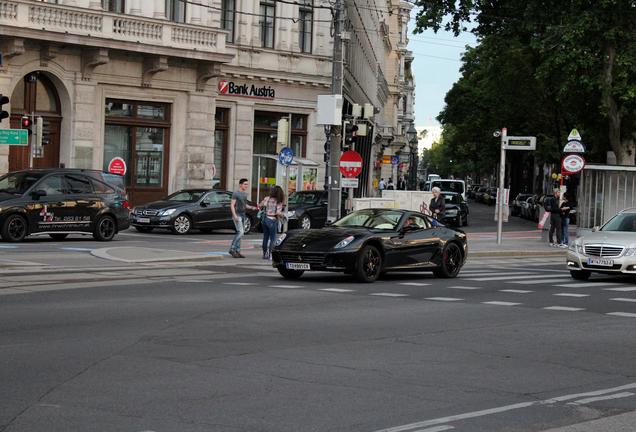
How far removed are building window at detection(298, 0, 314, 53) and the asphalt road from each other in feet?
105

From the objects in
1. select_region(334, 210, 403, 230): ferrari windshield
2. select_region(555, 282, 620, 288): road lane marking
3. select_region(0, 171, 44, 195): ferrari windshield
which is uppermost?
select_region(0, 171, 44, 195): ferrari windshield

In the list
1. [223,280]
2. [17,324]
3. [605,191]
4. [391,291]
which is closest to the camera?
[17,324]

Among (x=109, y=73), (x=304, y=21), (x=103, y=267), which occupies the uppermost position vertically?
(x=304, y=21)

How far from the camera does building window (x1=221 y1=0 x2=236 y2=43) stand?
4716 centimetres

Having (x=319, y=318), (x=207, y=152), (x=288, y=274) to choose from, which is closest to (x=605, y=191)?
(x=207, y=152)

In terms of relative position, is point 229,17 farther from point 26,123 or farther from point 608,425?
point 608,425

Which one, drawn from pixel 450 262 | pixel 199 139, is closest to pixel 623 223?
pixel 450 262

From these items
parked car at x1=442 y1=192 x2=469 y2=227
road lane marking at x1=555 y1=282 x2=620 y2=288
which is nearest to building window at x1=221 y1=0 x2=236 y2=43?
parked car at x1=442 y1=192 x2=469 y2=227

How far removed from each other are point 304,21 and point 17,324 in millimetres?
39139

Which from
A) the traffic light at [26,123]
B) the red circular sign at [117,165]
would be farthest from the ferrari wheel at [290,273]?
the red circular sign at [117,165]

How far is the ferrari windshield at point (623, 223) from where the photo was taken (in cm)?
2386

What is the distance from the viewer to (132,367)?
1018 cm

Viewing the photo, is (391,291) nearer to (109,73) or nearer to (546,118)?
(109,73)

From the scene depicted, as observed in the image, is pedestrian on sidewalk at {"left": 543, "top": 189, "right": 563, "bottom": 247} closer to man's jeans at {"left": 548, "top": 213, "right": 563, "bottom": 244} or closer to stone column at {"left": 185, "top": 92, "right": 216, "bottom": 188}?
man's jeans at {"left": 548, "top": 213, "right": 563, "bottom": 244}
